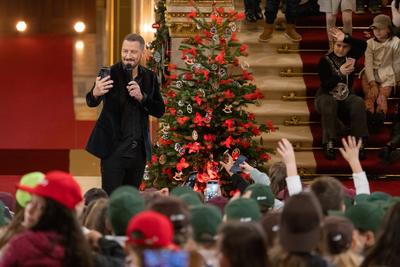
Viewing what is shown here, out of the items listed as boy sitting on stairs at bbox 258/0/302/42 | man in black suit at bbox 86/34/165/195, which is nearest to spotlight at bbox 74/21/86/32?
boy sitting on stairs at bbox 258/0/302/42

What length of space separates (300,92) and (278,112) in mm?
438

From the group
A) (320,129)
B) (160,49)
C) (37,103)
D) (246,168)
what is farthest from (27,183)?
(37,103)

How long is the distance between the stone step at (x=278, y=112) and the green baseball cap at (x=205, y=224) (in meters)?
6.64

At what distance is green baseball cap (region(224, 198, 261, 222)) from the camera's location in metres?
6.50

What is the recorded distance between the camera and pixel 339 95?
12297mm

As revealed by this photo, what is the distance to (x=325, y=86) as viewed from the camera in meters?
12.3

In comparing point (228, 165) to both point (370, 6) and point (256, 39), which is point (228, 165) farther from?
point (370, 6)

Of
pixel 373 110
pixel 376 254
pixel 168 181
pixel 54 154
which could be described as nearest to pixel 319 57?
pixel 373 110

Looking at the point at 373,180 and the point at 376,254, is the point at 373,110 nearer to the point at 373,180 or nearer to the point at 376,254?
the point at 373,180

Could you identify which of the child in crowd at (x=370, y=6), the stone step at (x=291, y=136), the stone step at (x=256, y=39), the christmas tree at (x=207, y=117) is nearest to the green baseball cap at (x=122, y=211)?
the christmas tree at (x=207, y=117)

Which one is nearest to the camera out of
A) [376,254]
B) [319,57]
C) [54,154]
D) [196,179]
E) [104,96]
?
[376,254]

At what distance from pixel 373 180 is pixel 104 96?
3980mm

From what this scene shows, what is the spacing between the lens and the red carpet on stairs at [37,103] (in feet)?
54.2

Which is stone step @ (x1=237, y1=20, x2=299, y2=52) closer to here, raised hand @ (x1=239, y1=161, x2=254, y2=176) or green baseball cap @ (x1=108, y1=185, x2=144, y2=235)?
raised hand @ (x1=239, y1=161, x2=254, y2=176)
